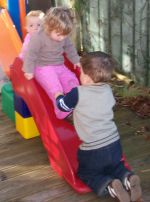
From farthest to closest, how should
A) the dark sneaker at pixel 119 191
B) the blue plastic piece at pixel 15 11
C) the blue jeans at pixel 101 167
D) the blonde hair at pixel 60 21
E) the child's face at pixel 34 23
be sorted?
the blue plastic piece at pixel 15 11 → the child's face at pixel 34 23 → the blonde hair at pixel 60 21 → the blue jeans at pixel 101 167 → the dark sneaker at pixel 119 191

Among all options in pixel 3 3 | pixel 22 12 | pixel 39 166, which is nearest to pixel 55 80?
pixel 39 166

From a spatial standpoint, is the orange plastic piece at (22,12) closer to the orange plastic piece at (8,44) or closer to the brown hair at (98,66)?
the orange plastic piece at (8,44)

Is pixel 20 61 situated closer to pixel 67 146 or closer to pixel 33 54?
pixel 33 54

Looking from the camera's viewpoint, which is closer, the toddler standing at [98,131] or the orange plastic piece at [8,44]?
the toddler standing at [98,131]

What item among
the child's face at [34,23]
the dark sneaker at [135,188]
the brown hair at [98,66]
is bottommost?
the dark sneaker at [135,188]

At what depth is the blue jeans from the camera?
2646mm

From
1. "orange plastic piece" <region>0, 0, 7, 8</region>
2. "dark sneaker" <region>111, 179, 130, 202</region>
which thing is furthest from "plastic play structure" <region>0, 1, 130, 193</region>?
"orange plastic piece" <region>0, 0, 7, 8</region>

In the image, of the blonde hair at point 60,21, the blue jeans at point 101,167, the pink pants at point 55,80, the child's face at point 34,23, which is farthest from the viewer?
the child's face at point 34,23

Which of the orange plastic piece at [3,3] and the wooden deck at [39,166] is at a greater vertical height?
the orange plastic piece at [3,3]

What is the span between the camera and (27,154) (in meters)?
3.30

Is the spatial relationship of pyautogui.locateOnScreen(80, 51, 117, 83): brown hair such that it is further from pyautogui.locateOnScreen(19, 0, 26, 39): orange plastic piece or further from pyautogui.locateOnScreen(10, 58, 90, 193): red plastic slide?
pyautogui.locateOnScreen(19, 0, 26, 39): orange plastic piece

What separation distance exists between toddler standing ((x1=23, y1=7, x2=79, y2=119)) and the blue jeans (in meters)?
0.47

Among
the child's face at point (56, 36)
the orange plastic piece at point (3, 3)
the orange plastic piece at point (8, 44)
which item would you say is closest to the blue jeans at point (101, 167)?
the child's face at point (56, 36)

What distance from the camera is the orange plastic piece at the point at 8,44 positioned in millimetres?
4043
